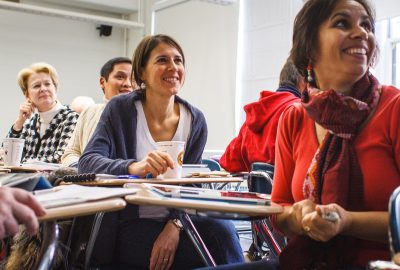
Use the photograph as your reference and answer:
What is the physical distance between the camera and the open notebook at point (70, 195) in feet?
3.20

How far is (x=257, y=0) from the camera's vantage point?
662cm

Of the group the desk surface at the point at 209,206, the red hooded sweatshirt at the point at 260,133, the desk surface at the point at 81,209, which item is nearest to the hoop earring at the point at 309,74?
the desk surface at the point at 209,206

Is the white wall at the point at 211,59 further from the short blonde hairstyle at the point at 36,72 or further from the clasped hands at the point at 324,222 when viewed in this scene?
the clasped hands at the point at 324,222

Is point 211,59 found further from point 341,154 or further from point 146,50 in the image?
point 341,154

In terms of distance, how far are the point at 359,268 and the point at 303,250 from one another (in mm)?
127

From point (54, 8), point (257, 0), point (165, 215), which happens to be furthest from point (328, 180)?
point (54, 8)

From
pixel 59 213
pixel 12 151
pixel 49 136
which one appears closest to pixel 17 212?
pixel 59 213

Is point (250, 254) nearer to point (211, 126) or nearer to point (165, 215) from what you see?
point (165, 215)

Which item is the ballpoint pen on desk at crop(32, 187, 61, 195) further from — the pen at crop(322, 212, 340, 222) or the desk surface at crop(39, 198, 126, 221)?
the pen at crop(322, 212, 340, 222)

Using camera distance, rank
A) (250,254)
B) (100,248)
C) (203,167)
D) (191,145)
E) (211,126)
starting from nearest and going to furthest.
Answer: (100,248) < (203,167) < (191,145) < (250,254) < (211,126)

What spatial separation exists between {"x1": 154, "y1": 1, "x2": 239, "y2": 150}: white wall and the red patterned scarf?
5.66m

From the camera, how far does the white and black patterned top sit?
368 cm

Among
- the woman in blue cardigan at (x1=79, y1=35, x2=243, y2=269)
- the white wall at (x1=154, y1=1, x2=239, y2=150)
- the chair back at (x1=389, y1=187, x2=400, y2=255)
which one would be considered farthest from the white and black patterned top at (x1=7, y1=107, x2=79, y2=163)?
the white wall at (x1=154, y1=1, x2=239, y2=150)

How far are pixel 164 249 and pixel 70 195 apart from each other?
0.97 metres
